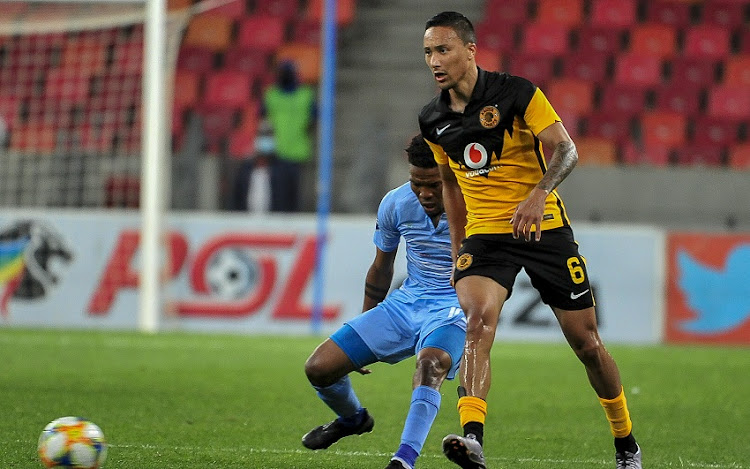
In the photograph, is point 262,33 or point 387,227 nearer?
point 387,227

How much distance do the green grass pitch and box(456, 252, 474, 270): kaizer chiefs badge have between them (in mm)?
1011

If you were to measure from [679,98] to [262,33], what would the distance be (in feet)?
18.6

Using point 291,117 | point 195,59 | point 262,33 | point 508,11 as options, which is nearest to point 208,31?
point 195,59

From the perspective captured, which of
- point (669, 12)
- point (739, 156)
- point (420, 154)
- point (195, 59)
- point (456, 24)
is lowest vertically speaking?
point (739, 156)

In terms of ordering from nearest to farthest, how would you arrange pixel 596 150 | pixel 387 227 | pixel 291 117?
pixel 387 227
pixel 291 117
pixel 596 150

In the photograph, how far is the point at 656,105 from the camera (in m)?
17.3

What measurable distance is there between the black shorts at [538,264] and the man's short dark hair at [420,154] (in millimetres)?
524

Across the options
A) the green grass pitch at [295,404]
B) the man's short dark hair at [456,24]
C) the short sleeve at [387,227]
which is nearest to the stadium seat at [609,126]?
the green grass pitch at [295,404]

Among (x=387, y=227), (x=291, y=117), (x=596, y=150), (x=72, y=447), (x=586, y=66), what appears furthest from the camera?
(x=586, y=66)

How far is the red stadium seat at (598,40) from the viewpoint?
699 inches

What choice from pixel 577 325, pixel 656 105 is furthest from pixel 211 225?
pixel 577 325

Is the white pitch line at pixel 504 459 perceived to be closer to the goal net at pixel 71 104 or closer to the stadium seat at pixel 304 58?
the goal net at pixel 71 104

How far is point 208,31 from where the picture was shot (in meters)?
18.1

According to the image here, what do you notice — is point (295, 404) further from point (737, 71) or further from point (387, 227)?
point (737, 71)
